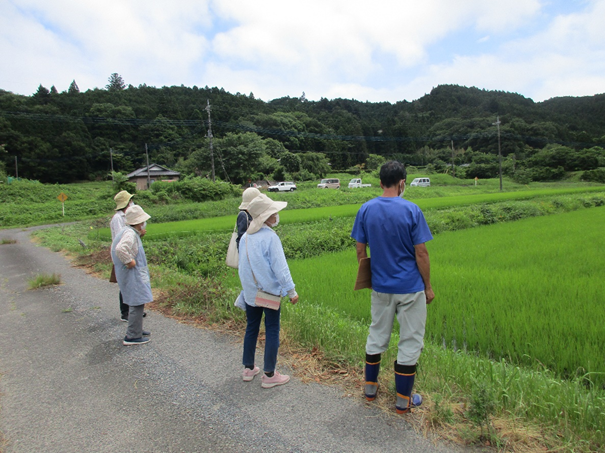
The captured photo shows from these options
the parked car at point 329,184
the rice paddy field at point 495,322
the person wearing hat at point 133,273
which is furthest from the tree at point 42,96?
the person wearing hat at point 133,273

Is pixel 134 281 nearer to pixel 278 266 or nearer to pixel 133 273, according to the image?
pixel 133 273

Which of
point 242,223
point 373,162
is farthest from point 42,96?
point 242,223

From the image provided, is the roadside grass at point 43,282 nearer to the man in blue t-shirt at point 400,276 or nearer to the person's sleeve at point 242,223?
the person's sleeve at point 242,223

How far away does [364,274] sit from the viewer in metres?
2.64

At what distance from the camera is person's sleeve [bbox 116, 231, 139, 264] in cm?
385

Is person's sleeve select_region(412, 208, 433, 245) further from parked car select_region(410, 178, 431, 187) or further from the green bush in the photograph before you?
the green bush

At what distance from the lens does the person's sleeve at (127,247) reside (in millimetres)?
3852

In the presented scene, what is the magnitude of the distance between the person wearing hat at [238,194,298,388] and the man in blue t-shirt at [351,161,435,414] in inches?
27.1

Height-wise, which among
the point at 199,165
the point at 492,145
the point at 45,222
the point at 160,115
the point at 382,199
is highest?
the point at 160,115

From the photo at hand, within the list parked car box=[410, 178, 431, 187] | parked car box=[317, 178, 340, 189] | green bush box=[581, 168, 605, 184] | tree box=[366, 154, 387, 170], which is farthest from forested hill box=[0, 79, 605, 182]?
parked car box=[410, 178, 431, 187]

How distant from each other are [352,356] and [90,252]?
30.6 ft

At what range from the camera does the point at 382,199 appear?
8.25 ft

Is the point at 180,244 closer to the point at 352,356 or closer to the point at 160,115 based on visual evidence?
the point at 352,356

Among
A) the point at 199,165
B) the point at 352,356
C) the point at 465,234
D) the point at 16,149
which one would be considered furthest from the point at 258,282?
the point at 16,149
